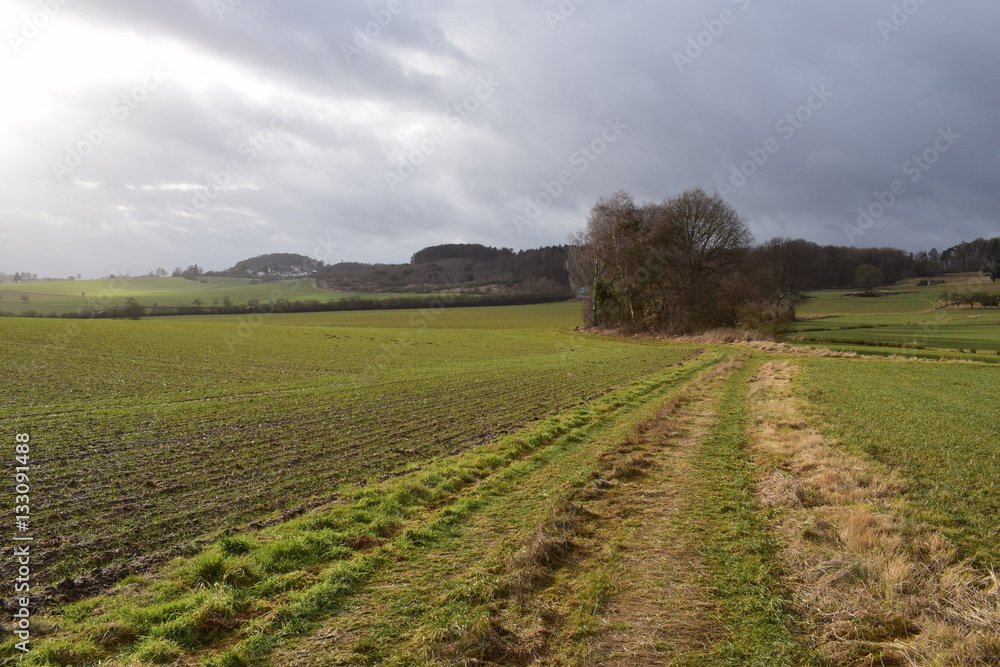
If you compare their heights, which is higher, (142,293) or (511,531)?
(142,293)

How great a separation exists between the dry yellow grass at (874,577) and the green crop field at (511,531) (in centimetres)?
3

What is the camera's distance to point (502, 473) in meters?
9.77

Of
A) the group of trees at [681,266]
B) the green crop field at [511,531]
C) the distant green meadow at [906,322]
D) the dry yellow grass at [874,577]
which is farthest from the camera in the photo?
the group of trees at [681,266]

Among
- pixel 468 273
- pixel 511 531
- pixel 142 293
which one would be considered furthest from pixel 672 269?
pixel 142 293

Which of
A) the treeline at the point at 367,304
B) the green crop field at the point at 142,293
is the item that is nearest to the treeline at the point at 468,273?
the treeline at the point at 367,304

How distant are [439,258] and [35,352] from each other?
157 metres

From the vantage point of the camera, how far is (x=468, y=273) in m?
152

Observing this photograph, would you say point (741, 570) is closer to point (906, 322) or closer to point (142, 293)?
point (906, 322)

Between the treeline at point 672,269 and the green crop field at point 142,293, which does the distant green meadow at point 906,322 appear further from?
the green crop field at point 142,293

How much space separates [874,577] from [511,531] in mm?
4176

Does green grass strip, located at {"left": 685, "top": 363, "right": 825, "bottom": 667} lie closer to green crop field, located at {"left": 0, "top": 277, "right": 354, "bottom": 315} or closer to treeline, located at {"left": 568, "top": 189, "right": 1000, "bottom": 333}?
treeline, located at {"left": 568, "top": 189, "right": 1000, "bottom": 333}

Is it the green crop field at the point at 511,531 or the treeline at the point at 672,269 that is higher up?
the treeline at the point at 672,269

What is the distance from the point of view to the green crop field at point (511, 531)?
460 centimetres

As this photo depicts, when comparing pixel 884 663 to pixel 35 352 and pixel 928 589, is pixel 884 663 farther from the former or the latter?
pixel 35 352
